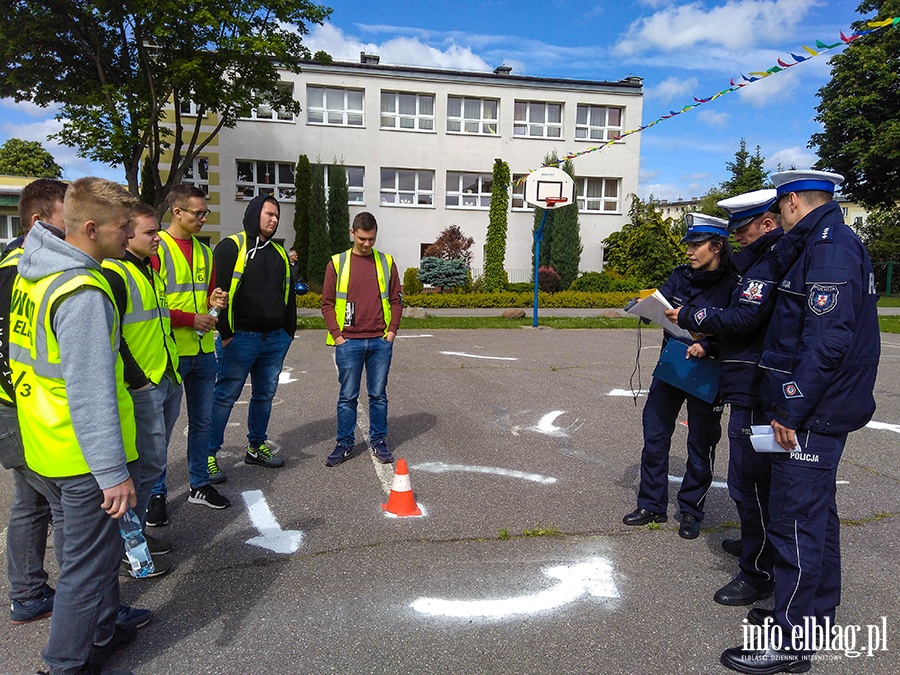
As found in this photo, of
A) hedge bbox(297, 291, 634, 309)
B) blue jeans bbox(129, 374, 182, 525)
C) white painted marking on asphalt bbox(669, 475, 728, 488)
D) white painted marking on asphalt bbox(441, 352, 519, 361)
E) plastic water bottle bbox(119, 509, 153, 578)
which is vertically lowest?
white painted marking on asphalt bbox(441, 352, 519, 361)

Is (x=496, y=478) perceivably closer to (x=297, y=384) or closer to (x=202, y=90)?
(x=297, y=384)

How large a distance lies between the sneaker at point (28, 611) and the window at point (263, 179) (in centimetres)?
2729

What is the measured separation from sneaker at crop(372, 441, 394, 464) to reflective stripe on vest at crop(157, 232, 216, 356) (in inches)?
72.4

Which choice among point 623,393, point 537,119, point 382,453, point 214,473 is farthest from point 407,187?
point 214,473

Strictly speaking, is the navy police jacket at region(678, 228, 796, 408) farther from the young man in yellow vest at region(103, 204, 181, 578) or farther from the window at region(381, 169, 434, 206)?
the window at region(381, 169, 434, 206)

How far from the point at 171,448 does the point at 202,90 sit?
15405 millimetres

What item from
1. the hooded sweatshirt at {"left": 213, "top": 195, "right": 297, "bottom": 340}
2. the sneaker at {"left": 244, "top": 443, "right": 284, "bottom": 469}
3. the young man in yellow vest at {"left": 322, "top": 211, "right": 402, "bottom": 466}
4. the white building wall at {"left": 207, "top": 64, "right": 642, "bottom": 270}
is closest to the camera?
the hooded sweatshirt at {"left": 213, "top": 195, "right": 297, "bottom": 340}

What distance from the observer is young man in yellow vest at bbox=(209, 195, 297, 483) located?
5031 millimetres

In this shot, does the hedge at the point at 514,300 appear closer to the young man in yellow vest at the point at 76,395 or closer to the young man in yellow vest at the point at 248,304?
the young man in yellow vest at the point at 248,304

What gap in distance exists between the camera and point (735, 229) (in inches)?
145

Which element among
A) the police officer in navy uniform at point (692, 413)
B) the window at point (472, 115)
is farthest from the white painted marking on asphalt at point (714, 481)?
the window at point (472, 115)

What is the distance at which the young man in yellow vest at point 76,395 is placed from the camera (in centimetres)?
233

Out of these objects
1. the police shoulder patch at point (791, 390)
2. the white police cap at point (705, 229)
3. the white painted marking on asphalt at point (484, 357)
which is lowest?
the white painted marking on asphalt at point (484, 357)

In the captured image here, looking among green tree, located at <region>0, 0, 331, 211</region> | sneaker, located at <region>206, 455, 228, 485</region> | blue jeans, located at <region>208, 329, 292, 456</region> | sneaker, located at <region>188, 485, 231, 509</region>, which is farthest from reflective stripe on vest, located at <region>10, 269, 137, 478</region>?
green tree, located at <region>0, 0, 331, 211</region>
